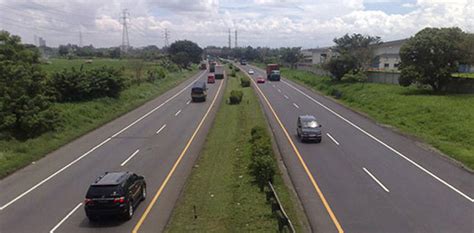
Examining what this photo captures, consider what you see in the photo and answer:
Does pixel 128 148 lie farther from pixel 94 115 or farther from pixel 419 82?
pixel 419 82

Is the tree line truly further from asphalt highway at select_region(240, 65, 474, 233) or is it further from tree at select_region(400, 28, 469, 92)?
tree at select_region(400, 28, 469, 92)

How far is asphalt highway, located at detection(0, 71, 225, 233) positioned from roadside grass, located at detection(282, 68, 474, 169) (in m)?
16.2

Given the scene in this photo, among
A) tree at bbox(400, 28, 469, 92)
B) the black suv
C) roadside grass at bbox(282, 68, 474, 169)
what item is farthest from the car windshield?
tree at bbox(400, 28, 469, 92)

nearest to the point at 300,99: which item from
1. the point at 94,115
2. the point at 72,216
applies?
the point at 94,115

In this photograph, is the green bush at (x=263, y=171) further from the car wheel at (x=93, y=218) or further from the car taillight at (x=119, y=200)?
the car wheel at (x=93, y=218)

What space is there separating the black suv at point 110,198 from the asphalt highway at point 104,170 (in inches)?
20.2

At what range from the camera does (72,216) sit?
726 inches

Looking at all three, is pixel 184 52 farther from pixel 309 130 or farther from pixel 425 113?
pixel 309 130

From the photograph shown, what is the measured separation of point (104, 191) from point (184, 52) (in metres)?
147

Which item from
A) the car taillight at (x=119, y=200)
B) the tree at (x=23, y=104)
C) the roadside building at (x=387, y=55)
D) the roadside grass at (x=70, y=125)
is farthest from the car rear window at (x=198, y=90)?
the roadside building at (x=387, y=55)

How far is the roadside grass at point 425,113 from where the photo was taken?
30.7m

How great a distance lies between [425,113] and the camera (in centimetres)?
3984

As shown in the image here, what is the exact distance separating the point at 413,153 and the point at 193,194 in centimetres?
1518

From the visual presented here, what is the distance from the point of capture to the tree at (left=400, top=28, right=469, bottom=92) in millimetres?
48406
